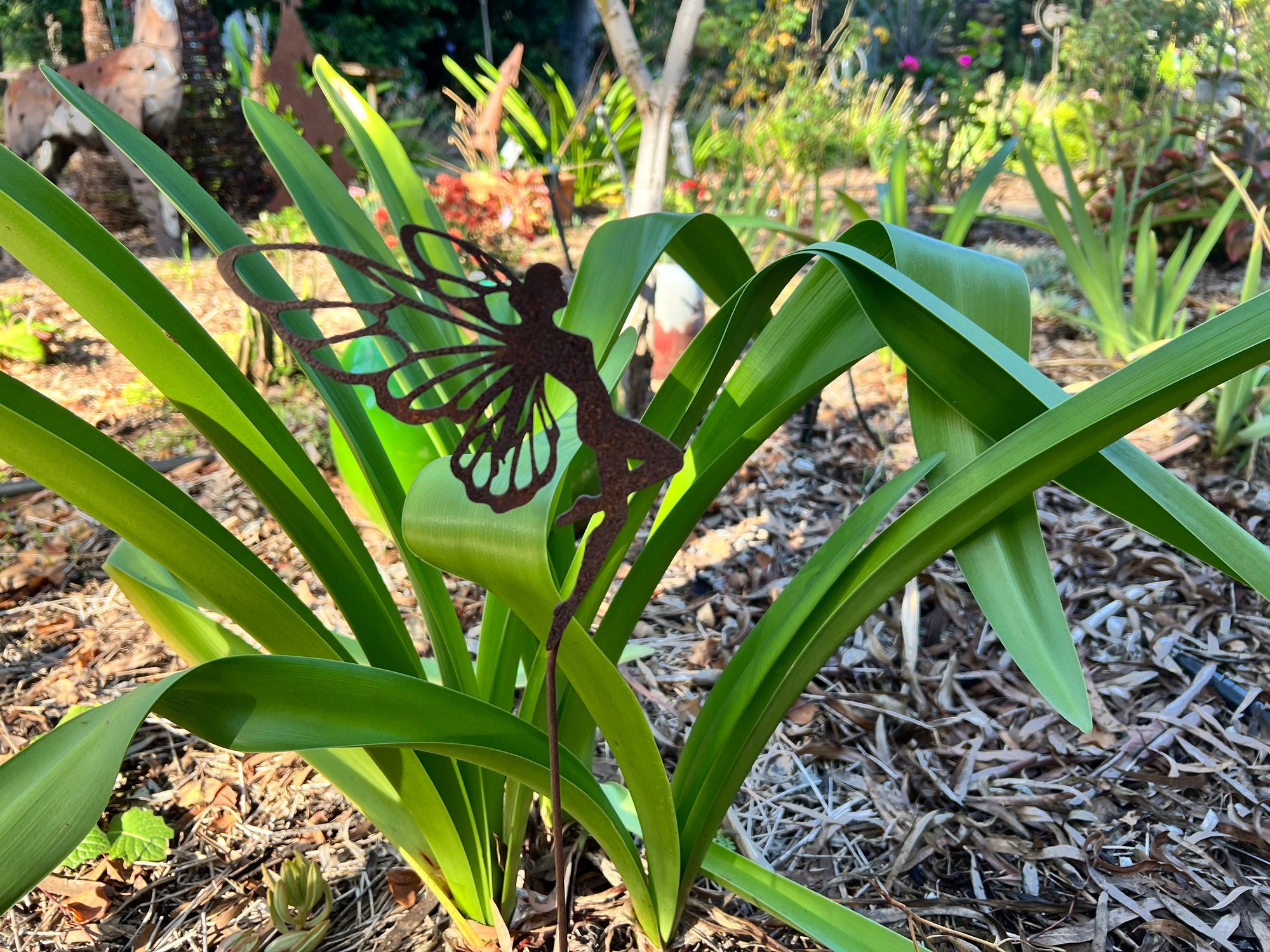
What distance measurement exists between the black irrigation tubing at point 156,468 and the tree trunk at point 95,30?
3.36 metres

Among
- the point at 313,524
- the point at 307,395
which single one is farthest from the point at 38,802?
the point at 307,395

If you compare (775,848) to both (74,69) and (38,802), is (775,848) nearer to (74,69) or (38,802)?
(38,802)

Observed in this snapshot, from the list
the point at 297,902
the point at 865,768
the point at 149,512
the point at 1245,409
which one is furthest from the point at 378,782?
the point at 1245,409

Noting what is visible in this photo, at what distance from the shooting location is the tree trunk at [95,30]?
4180 mm

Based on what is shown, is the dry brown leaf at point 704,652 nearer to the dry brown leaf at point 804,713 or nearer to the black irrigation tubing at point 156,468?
the dry brown leaf at point 804,713

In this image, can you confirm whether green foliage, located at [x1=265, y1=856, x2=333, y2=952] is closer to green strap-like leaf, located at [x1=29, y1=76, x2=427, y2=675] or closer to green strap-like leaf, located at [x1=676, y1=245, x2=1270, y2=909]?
green strap-like leaf, located at [x1=29, y1=76, x2=427, y2=675]

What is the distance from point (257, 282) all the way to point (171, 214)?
137 inches

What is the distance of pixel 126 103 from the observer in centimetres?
367

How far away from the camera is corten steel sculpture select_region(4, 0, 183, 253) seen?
355 centimetres

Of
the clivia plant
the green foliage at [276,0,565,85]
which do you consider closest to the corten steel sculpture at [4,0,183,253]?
the clivia plant

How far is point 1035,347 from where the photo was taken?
276cm

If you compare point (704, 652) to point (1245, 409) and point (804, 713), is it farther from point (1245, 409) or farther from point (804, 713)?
point (1245, 409)

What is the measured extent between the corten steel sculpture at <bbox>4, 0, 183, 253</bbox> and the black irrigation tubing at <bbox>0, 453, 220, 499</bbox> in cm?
212

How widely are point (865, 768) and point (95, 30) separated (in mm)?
5077
